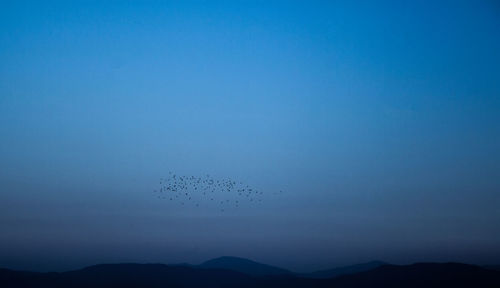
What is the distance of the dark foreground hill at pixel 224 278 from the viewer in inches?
2776

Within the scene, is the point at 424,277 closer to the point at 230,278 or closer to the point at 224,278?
the point at 230,278

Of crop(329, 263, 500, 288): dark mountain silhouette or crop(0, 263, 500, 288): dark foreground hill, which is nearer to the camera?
crop(329, 263, 500, 288): dark mountain silhouette

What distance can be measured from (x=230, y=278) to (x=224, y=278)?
3.66 ft

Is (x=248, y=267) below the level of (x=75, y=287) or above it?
above

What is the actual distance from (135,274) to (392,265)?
151 feet

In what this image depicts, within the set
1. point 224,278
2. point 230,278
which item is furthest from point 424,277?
point 224,278

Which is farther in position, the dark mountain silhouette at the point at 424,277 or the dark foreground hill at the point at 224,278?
the dark foreground hill at the point at 224,278

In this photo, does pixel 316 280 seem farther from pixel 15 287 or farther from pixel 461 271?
pixel 15 287

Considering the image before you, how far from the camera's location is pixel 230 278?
9762 cm

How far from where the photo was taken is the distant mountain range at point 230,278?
232 ft

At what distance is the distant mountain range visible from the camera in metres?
70.6

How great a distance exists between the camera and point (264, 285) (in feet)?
283

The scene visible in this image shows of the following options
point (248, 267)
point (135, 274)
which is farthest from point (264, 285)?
point (248, 267)

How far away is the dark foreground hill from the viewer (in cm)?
7050
